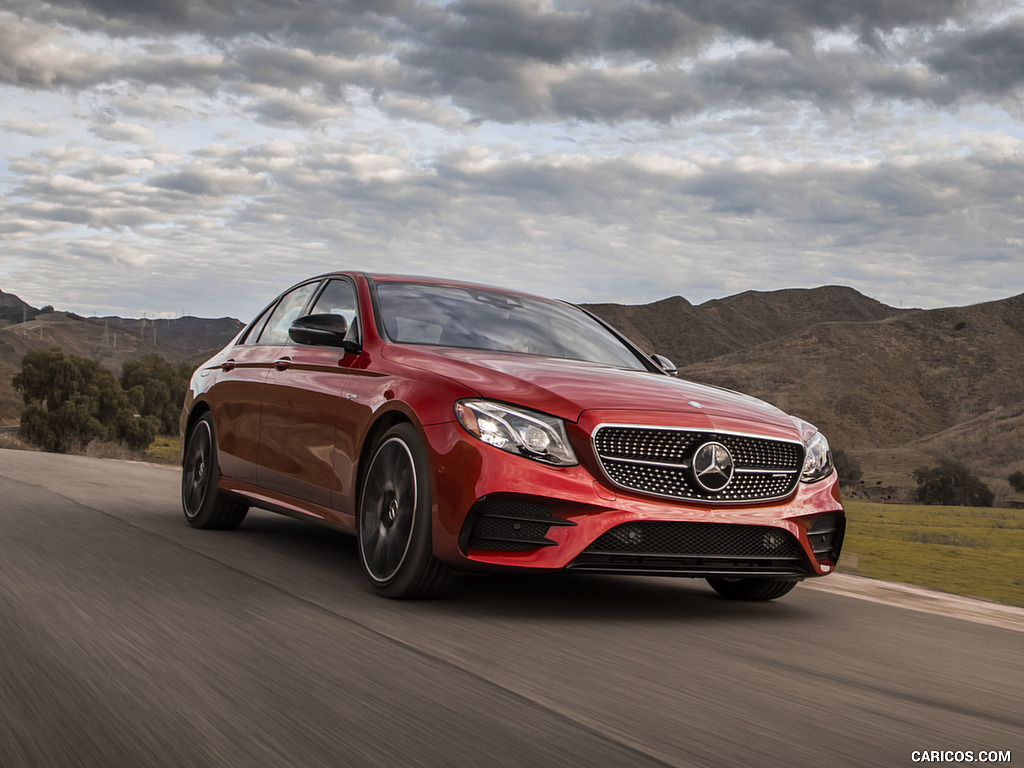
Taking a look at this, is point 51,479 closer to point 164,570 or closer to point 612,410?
point 164,570

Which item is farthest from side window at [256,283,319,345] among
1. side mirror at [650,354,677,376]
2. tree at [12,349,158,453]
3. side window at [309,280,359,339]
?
tree at [12,349,158,453]

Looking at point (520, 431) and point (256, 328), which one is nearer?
point (520, 431)

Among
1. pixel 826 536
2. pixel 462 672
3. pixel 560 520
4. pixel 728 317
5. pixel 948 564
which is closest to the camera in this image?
pixel 462 672

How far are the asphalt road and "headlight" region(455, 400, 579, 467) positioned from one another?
2.39 ft

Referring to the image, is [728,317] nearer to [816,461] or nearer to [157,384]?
[157,384]

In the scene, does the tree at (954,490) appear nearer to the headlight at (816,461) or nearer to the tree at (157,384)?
the headlight at (816,461)

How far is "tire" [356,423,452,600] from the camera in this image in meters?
5.09

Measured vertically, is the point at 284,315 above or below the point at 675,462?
above

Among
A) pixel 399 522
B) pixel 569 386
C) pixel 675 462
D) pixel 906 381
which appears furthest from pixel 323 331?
pixel 906 381

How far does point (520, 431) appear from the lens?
493 centimetres

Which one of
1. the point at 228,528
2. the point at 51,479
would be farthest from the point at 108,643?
the point at 51,479

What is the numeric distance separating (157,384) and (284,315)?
8239 centimetres

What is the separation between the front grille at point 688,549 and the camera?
489 cm

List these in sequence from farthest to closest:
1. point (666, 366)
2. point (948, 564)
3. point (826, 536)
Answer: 1. point (948, 564)
2. point (666, 366)
3. point (826, 536)
